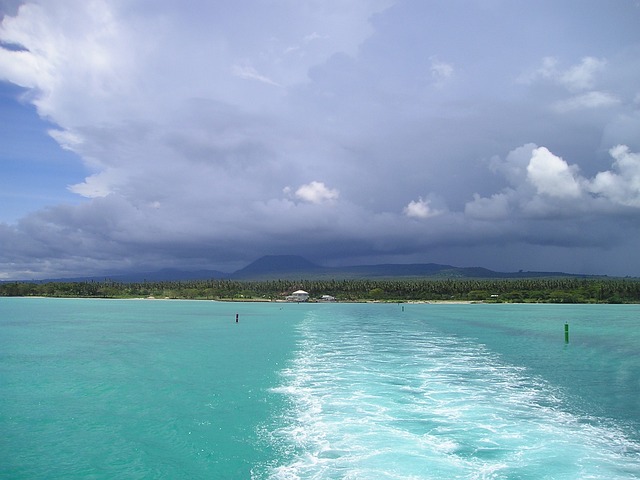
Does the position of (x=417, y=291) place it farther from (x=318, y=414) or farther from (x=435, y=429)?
(x=435, y=429)

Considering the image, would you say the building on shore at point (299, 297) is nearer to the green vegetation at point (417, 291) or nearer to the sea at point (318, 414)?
the green vegetation at point (417, 291)

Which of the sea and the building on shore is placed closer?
the sea

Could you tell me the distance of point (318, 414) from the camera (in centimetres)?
1761

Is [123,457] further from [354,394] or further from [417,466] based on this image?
[354,394]

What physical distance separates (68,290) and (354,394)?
8029 inches

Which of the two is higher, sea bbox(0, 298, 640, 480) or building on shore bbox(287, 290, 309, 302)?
sea bbox(0, 298, 640, 480)

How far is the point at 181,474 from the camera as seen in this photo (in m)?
12.2

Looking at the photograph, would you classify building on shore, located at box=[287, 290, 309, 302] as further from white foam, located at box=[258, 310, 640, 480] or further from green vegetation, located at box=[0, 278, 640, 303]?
white foam, located at box=[258, 310, 640, 480]

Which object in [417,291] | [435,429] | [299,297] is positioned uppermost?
[417,291]

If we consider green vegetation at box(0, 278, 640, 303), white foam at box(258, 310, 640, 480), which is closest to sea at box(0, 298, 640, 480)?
white foam at box(258, 310, 640, 480)

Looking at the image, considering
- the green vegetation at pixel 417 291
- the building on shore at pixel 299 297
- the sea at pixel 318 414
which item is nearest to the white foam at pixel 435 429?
the sea at pixel 318 414

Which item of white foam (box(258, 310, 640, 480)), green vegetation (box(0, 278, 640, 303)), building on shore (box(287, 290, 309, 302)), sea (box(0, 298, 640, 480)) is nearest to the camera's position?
white foam (box(258, 310, 640, 480))

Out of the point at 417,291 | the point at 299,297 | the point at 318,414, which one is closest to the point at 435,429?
the point at 318,414

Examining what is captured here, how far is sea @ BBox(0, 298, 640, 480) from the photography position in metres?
12.6
